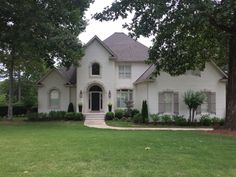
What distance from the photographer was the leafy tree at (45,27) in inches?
1051

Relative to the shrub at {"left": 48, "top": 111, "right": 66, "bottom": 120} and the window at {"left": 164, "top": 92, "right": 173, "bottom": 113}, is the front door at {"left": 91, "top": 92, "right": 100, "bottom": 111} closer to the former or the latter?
the shrub at {"left": 48, "top": 111, "right": 66, "bottom": 120}

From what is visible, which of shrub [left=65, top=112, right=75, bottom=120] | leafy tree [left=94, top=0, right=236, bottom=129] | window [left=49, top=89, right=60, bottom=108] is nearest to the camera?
leafy tree [left=94, top=0, right=236, bottom=129]

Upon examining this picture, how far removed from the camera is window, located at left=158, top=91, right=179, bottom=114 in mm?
32188

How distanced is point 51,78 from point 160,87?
37.9ft

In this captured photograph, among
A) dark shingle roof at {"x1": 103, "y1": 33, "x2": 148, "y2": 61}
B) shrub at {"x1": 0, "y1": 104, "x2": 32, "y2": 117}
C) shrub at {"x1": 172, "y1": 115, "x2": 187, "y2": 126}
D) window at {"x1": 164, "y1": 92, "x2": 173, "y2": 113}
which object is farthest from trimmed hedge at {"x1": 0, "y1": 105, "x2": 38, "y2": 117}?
shrub at {"x1": 172, "y1": 115, "x2": 187, "y2": 126}

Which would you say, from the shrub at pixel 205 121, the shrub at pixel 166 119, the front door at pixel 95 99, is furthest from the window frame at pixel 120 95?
the shrub at pixel 205 121

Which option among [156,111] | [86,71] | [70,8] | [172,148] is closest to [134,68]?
[86,71]

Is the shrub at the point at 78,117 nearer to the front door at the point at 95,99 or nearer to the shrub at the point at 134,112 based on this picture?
the front door at the point at 95,99

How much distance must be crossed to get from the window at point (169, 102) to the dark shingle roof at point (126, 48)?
22.8 ft

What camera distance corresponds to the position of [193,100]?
30906 mm

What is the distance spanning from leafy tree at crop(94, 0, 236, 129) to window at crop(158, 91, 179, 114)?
14.9ft

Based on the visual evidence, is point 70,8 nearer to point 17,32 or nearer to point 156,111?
point 17,32

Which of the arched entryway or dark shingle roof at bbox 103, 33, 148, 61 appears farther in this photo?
dark shingle roof at bbox 103, 33, 148, 61

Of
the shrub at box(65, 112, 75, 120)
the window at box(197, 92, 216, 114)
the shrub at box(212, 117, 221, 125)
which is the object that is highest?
the window at box(197, 92, 216, 114)
